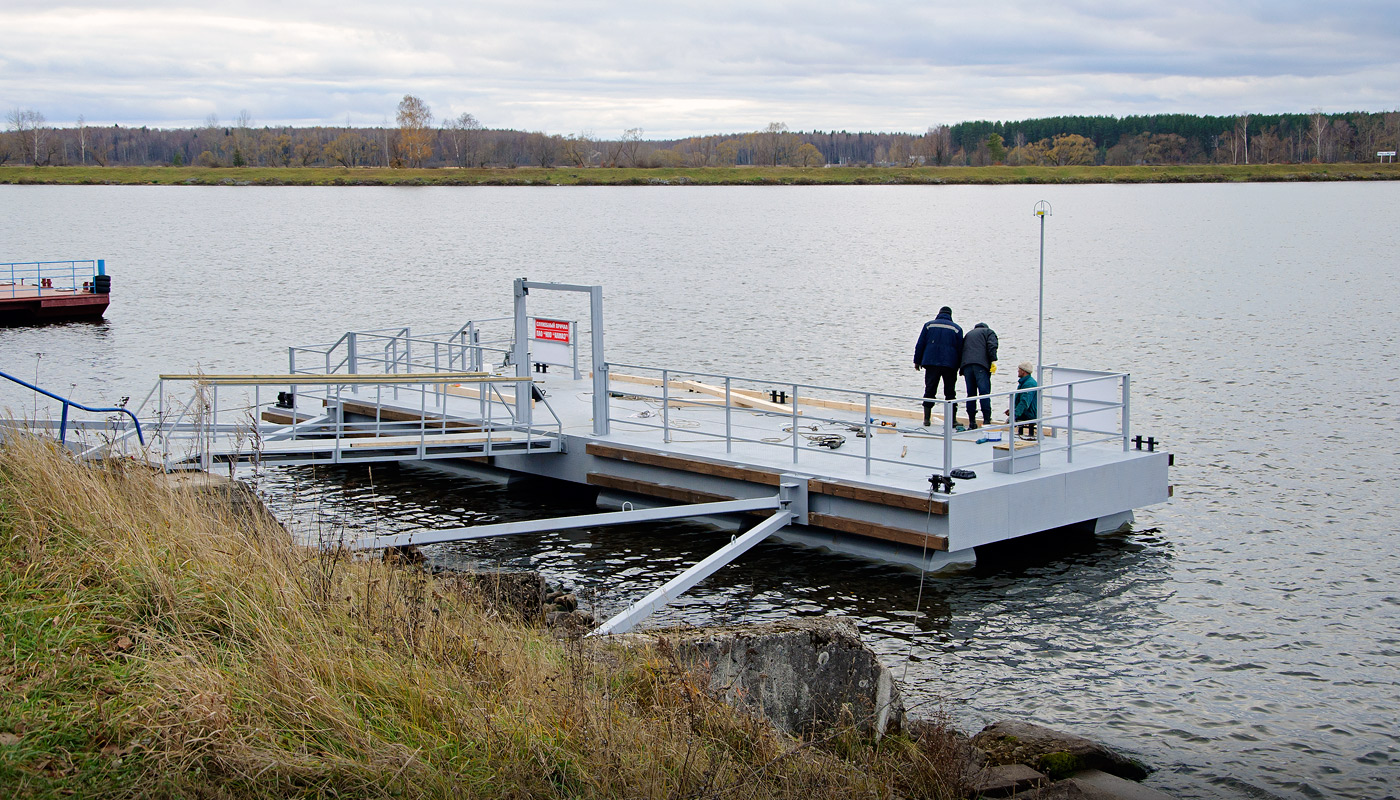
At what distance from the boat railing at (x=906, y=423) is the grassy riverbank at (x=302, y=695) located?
6.49m

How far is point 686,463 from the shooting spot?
52.7 feet

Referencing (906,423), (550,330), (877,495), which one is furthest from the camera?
(550,330)

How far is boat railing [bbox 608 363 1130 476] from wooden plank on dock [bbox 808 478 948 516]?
0.36m

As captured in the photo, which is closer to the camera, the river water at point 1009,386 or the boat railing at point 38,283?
the river water at point 1009,386

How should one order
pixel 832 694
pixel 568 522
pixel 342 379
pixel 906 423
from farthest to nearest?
pixel 906 423 → pixel 342 379 → pixel 568 522 → pixel 832 694

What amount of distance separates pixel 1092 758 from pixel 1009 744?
0.64m

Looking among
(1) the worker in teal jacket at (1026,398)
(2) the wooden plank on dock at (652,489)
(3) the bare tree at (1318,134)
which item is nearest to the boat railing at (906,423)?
(1) the worker in teal jacket at (1026,398)

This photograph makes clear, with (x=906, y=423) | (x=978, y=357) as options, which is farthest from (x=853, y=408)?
(x=978, y=357)

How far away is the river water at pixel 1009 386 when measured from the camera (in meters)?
11.7

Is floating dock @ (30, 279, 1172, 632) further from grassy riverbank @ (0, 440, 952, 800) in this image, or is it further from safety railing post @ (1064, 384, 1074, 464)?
grassy riverbank @ (0, 440, 952, 800)

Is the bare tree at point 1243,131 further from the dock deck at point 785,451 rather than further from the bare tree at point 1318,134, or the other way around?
the dock deck at point 785,451

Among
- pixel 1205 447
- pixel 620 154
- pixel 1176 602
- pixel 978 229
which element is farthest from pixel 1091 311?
pixel 620 154

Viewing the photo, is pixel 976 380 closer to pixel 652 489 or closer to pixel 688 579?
pixel 652 489

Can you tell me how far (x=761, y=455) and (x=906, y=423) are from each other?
275cm
